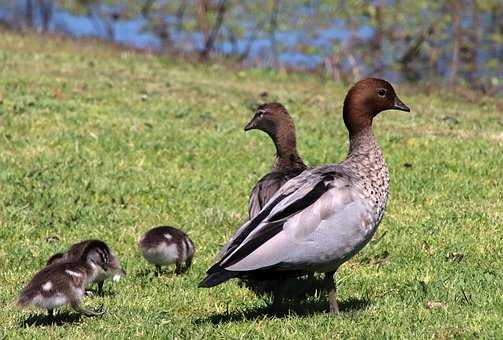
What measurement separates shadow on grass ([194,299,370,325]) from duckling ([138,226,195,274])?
1460mm

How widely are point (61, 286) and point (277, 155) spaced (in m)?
3.23

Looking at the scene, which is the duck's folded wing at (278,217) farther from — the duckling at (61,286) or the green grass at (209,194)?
the duckling at (61,286)

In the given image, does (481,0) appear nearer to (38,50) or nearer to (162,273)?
(38,50)

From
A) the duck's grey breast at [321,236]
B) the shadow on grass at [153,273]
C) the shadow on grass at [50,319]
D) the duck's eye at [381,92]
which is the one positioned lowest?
the shadow on grass at [50,319]

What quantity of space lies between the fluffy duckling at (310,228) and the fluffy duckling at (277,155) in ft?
4.14

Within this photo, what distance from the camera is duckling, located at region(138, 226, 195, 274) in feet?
29.2

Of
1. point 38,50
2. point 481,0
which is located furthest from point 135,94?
point 481,0

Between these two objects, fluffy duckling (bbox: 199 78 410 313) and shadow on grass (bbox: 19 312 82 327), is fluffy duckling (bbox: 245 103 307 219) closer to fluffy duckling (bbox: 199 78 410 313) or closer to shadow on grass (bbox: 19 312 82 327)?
fluffy duckling (bbox: 199 78 410 313)

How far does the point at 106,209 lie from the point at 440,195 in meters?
4.27

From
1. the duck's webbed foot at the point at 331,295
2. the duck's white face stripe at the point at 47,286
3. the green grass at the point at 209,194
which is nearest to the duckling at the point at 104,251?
the green grass at the point at 209,194

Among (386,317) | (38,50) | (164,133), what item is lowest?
(386,317)

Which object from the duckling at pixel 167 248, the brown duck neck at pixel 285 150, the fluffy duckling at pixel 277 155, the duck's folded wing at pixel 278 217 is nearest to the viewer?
the duck's folded wing at pixel 278 217

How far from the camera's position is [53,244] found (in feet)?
33.7

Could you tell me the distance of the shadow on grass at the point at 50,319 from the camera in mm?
7457
